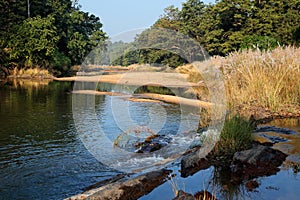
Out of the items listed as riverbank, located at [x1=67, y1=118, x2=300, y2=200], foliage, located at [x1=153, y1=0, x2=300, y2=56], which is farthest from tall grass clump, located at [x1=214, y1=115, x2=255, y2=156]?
foliage, located at [x1=153, y1=0, x2=300, y2=56]

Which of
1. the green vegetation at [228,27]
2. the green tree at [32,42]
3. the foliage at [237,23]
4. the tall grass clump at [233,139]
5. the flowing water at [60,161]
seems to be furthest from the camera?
the green vegetation at [228,27]

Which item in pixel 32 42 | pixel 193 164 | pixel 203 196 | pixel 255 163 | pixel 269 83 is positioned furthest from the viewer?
pixel 32 42

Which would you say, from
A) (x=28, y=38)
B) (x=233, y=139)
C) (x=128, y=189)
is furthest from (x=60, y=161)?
(x=28, y=38)

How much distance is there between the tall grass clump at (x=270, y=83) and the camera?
742 cm

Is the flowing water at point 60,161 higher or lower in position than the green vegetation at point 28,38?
lower

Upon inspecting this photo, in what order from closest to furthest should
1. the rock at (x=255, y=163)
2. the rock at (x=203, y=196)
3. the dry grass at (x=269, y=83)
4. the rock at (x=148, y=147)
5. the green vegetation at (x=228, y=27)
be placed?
the rock at (x=203, y=196) < the rock at (x=255, y=163) < the rock at (x=148, y=147) < the dry grass at (x=269, y=83) < the green vegetation at (x=228, y=27)

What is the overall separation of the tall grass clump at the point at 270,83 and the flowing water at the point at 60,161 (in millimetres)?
1563

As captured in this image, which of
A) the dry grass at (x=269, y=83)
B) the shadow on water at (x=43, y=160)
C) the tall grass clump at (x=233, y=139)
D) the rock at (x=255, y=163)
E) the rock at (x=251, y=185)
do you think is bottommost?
the shadow on water at (x=43, y=160)

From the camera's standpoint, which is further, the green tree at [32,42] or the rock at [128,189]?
the green tree at [32,42]

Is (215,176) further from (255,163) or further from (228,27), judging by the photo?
(228,27)

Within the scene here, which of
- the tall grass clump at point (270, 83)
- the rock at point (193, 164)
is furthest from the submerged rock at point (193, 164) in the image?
the tall grass clump at point (270, 83)

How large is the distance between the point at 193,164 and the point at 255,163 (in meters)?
0.74

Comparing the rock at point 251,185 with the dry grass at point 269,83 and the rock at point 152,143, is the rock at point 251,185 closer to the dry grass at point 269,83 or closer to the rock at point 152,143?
the rock at point 152,143

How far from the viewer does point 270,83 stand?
24.5ft
